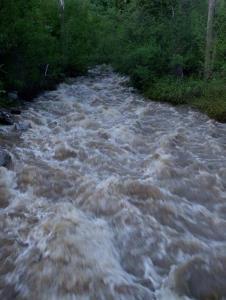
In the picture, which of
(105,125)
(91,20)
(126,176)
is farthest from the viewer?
(91,20)

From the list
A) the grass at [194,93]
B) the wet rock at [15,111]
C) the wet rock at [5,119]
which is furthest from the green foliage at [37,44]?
the grass at [194,93]

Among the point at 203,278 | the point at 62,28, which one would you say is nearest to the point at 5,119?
the point at 203,278

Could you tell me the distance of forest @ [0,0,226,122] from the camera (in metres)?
15.7

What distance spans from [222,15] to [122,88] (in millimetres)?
6109

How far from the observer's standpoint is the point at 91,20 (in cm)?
2564

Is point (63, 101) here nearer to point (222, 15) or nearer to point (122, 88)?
point (122, 88)

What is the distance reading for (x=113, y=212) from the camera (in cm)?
752

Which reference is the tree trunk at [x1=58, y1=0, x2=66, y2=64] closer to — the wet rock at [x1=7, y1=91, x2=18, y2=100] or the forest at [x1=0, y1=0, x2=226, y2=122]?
the forest at [x1=0, y1=0, x2=226, y2=122]

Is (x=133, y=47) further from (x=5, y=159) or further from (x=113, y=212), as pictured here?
(x=113, y=212)

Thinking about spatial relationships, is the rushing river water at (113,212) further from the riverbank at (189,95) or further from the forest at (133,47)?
the forest at (133,47)

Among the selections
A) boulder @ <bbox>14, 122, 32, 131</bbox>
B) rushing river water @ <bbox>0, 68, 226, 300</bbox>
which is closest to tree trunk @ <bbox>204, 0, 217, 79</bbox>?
rushing river water @ <bbox>0, 68, 226, 300</bbox>

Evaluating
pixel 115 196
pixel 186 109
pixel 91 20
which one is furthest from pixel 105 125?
pixel 91 20

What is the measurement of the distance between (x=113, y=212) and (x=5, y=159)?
3.63 metres

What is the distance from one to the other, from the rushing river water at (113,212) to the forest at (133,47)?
11.3 feet
